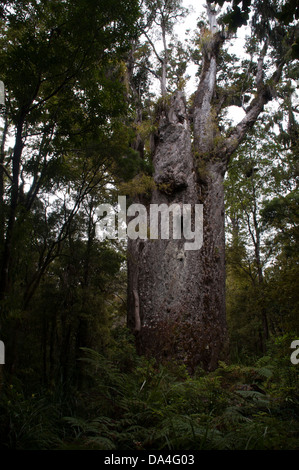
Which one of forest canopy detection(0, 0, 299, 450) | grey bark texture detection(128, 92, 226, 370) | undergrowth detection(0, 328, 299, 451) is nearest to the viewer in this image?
undergrowth detection(0, 328, 299, 451)

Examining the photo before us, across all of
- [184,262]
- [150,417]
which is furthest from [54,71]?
[184,262]

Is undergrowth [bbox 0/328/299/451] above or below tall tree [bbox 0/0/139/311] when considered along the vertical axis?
below

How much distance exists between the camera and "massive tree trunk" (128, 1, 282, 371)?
7715mm

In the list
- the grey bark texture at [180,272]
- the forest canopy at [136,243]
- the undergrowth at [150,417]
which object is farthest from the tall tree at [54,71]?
the grey bark texture at [180,272]

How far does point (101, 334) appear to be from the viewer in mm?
7625

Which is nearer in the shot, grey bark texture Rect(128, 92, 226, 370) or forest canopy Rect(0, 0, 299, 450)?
forest canopy Rect(0, 0, 299, 450)

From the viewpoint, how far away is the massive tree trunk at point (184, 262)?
771 cm

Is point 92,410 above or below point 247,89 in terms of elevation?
below

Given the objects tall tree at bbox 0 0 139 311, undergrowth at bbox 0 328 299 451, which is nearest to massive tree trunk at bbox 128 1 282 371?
undergrowth at bbox 0 328 299 451

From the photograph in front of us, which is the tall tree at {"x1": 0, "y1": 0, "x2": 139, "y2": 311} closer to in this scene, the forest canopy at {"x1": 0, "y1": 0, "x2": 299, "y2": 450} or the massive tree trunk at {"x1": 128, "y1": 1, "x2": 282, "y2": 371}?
the forest canopy at {"x1": 0, "y1": 0, "x2": 299, "y2": 450}

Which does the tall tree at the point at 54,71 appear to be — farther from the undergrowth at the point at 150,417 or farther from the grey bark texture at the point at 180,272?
the grey bark texture at the point at 180,272

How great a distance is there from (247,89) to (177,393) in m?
12.1
